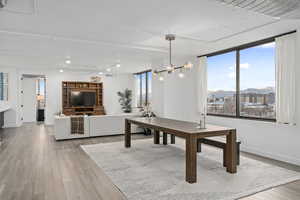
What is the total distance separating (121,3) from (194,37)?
2.14 meters

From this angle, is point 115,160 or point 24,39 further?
point 24,39

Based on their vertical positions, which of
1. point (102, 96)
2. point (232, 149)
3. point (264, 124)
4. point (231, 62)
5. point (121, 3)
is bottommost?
point (232, 149)

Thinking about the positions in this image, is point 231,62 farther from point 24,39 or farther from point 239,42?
point 24,39

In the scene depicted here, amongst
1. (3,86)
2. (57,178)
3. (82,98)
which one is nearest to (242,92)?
(57,178)

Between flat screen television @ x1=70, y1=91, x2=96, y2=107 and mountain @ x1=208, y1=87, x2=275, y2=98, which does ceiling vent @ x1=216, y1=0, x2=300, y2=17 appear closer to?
mountain @ x1=208, y1=87, x2=275, y2=98

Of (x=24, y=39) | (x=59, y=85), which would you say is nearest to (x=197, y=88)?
(x=24, y=39)

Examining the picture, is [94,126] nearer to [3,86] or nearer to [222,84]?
[222,84]

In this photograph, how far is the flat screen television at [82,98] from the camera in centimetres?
990

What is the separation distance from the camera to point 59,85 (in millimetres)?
9750

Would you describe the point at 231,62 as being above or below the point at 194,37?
below

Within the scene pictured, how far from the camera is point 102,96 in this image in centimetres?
1072

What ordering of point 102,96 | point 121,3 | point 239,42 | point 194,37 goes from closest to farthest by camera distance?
1. point 121,3
2. point 194,37
3. point 239,42
4. point 102,96

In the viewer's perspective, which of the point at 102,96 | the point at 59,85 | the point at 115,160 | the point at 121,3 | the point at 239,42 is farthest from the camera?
the point at 102,96

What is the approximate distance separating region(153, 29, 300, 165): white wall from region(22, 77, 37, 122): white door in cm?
719
